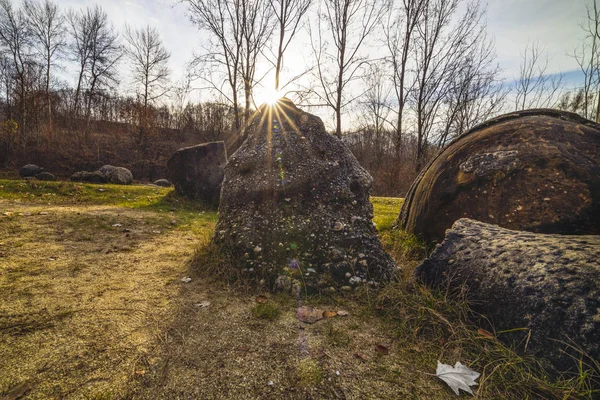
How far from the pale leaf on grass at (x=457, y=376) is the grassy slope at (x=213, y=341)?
5 centimetres

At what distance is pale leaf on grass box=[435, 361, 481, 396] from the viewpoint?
131 cm

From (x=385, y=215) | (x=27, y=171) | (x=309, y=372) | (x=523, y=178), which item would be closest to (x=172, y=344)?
(x=309, y=372)

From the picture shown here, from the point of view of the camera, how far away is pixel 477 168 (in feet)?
9.09

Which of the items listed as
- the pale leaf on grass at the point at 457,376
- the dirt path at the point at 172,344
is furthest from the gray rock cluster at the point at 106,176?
the pale leaf on grass at the point at 457,376

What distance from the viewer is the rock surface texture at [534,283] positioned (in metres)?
1.28

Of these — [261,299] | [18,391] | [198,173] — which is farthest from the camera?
[198,173]

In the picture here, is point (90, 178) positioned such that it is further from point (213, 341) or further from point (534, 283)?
point (534, 283)

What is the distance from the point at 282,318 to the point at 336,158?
2.13 m

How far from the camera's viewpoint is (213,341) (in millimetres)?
1666

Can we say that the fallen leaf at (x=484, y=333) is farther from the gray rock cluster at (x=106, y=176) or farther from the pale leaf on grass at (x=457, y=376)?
the gray rock cluster at (x=106, y=176)

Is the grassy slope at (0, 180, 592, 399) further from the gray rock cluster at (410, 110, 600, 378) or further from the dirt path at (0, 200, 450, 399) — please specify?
the gray rock cluster at (410, 110, 600, 378)

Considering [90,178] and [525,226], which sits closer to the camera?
[525,226]

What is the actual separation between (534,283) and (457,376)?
719 mm

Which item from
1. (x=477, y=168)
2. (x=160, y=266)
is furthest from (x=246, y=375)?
(x=477, y=168)
